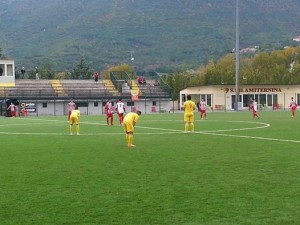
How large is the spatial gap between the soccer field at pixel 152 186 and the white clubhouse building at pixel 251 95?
67.8 m

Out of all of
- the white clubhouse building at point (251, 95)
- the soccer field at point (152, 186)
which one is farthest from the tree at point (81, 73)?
the soccer field at point (152, 186)

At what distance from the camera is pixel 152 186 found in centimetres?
1159

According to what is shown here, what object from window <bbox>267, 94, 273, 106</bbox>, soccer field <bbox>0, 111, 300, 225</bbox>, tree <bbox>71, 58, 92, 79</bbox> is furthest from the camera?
tree <bbox>71, 58, 92, 79</bbox>

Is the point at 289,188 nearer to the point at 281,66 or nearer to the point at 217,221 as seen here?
the point at 217,221

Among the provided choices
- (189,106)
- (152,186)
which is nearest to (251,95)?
(189,106)

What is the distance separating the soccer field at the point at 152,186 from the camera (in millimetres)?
8906

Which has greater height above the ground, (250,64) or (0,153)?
(250,64)

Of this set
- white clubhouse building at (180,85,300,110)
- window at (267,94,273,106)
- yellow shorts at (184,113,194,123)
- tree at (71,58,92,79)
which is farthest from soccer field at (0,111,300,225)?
tree at (71,58,92,79)

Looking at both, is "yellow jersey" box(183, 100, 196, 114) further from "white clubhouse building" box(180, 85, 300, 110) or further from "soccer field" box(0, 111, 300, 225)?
"white clubhouse building" box(180, 85, 300, 110)

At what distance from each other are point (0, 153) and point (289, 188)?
11.1 m

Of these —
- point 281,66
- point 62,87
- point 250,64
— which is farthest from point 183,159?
point 250,64

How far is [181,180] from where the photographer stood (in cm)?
1232

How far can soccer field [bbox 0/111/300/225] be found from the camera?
8906 millimetres

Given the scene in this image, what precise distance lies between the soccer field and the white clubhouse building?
6778cm
